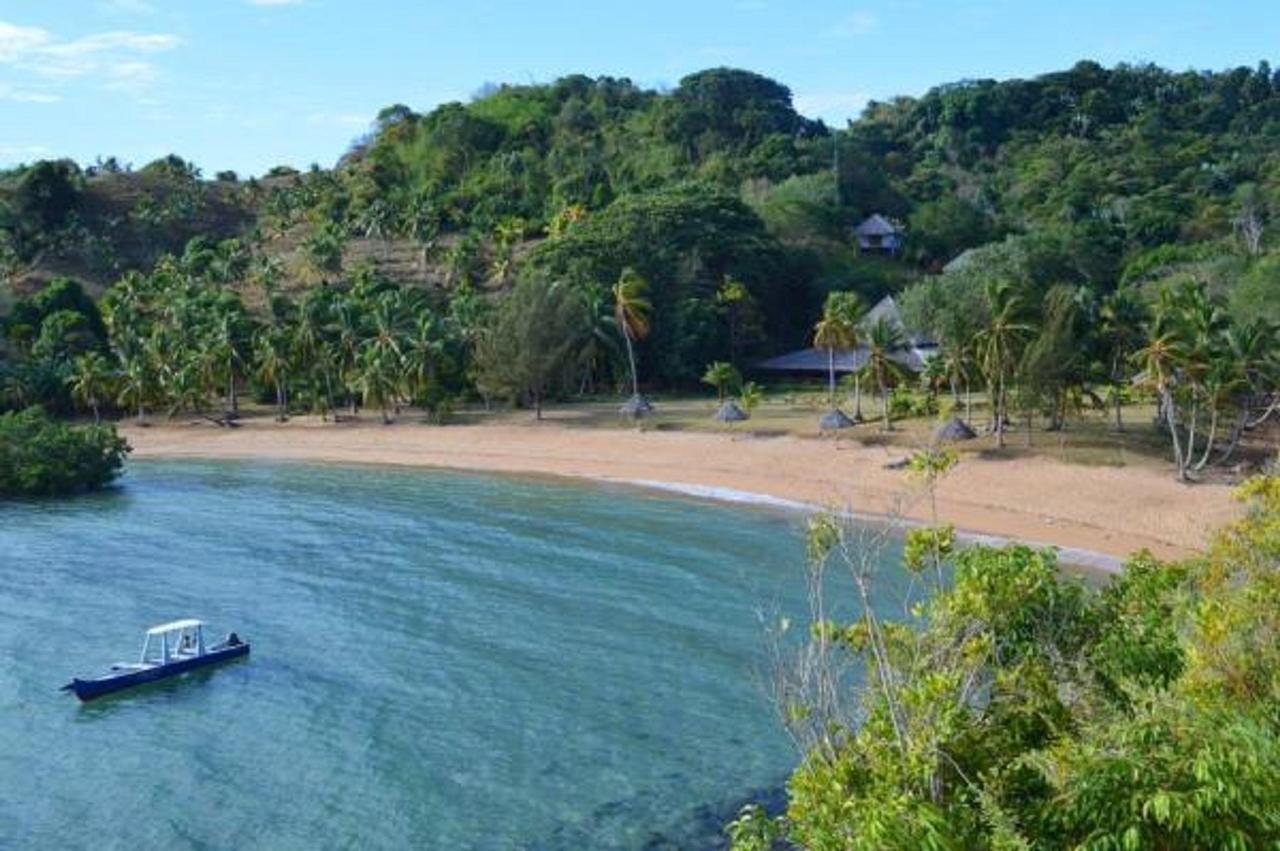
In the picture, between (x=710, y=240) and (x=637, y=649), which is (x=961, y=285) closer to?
(x=710, y=240)

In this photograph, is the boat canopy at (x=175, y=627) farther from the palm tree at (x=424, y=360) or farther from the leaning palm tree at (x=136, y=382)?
the leaning palm tree at (x=136, y=382)

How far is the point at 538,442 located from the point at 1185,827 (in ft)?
189

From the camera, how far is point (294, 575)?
44219mm

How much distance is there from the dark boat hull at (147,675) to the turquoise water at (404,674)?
362 millimetres

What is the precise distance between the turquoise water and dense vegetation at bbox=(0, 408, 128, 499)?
180 inches

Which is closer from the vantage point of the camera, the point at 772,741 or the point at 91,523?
the point at 772,741

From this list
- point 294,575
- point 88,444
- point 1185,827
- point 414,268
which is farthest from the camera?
point 414,268

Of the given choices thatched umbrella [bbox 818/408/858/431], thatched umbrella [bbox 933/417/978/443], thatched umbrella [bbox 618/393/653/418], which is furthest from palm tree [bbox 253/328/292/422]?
thatched umbrella [bbox 933/417/978/443]

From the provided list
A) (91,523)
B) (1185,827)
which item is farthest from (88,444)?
(1185,827)

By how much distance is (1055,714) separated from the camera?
42.6 feet

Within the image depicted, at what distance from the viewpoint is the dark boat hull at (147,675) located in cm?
3191

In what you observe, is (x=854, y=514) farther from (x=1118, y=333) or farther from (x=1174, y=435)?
(x=1118, y=333)

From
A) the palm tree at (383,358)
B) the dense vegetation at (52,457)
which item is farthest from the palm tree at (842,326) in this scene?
the dense vegetation at (52,457)

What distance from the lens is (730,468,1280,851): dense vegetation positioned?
969 cm
